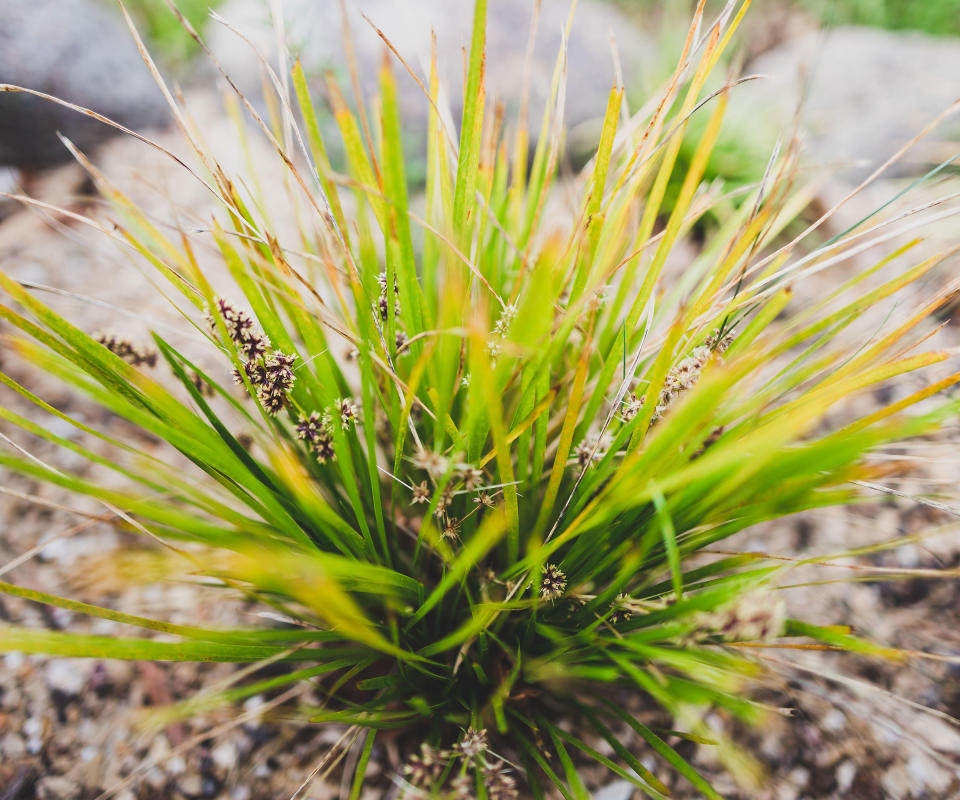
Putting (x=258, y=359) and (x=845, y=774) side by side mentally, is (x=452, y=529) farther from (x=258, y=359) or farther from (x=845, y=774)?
(x=845, y=774)

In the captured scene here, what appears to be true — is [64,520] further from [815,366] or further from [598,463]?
[815,366]

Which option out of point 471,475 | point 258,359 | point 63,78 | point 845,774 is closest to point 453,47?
point 63,78

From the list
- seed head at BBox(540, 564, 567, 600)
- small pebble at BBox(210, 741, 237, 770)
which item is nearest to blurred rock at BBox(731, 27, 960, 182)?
seed head at BBox(540, 564, 567, 600)

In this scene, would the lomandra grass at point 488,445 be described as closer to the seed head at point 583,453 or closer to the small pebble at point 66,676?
the seed head at point 583,453

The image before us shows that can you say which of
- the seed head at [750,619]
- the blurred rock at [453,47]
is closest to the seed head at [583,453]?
the seed head at [750,619]

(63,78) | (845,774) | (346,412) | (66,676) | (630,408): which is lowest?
(66,676)

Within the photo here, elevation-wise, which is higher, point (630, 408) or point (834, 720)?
point (630, 408)

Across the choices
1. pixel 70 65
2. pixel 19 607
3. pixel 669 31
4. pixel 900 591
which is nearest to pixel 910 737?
pixel 900 591

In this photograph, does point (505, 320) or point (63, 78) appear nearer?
point (505, 320)
